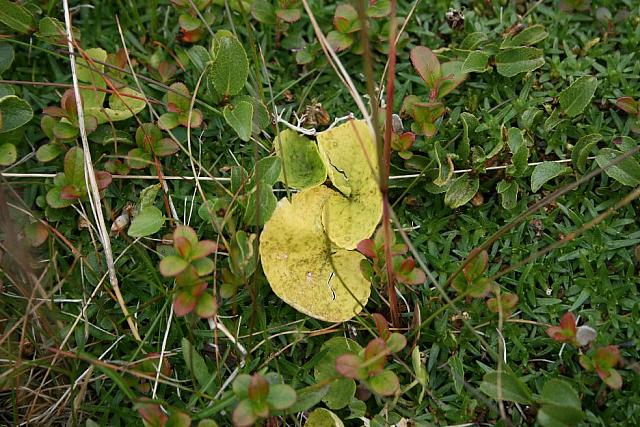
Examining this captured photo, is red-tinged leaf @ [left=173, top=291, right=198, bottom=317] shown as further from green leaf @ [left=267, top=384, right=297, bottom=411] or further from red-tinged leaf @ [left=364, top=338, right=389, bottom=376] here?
red-tinged leaf @ [left=364, top=338, right=389, bottom=376]

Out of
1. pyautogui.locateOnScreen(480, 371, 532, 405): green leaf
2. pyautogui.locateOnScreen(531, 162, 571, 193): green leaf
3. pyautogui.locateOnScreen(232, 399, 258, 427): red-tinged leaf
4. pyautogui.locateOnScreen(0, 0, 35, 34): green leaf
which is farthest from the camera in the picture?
pyautogui.locateOnScreen(0, 0, 35, 34): green leaf

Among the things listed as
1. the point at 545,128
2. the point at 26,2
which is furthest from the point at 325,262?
the point at 26,2

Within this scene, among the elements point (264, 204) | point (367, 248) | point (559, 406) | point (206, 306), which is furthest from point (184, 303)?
point (559, 406)

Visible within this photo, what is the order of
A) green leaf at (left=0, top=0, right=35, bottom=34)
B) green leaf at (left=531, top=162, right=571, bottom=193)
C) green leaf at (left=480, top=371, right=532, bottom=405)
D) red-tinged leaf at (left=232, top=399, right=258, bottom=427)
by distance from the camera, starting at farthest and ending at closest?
green leaf at (left=0, top=0, right=35, bottom=34), green leaf at (left=531, top=162, right=571, bottom=193), green leaf at (left=480, top=371, right=532, bottom=405), red-tinged leaf at (left=232, top=399, right=258, bottom=427)

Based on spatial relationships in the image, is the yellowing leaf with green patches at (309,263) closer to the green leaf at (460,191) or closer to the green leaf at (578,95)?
the green leaf at (460,191)

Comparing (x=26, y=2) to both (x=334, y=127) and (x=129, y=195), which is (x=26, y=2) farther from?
(x=334, y=127)

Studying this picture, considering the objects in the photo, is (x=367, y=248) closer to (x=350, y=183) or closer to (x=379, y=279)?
(x=379, y=279)

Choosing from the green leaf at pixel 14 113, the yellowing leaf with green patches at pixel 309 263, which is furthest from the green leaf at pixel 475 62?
the green leaf at pixel 14 113

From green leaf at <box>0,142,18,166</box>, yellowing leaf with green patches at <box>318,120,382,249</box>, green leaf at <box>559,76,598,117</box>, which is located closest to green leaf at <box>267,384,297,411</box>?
yellowing leaf with green patches at <box>318,120,382,249</box>
